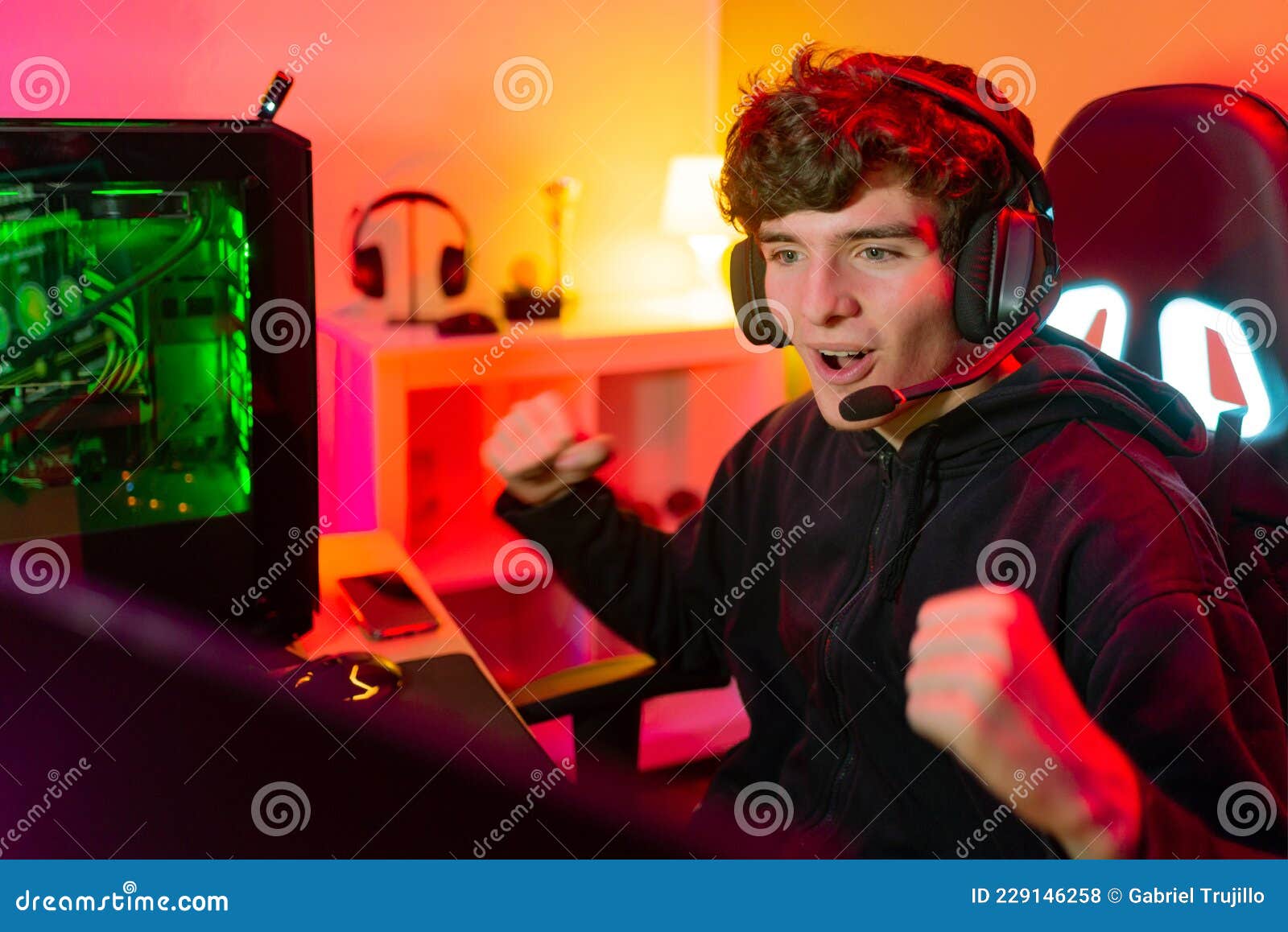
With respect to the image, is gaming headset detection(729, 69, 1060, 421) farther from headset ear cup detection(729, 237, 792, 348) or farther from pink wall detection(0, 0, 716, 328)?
pink wall detection(0, 0, 716, 328)

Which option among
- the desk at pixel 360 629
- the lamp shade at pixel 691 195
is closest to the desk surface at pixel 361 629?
the desk at pixel 360 629

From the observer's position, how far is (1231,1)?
1.21 meters

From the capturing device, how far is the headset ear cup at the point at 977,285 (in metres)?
1.01

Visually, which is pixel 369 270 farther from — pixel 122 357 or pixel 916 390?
pixel 916 390

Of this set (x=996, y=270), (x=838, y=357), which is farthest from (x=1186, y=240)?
(x=838, y=357)

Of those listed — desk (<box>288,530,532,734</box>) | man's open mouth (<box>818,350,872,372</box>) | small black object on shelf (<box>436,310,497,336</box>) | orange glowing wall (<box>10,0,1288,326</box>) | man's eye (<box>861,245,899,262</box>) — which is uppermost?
orange glowing wall (<box>10,0,1288,326</box>)

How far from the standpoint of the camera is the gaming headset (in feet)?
3.16

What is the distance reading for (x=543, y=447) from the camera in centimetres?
111

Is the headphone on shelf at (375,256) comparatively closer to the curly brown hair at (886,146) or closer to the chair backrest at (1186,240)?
the curly brown hair at (886,146)

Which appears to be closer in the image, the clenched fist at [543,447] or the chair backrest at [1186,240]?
the chair backrest at [1186,240]

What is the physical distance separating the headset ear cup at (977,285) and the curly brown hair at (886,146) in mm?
26

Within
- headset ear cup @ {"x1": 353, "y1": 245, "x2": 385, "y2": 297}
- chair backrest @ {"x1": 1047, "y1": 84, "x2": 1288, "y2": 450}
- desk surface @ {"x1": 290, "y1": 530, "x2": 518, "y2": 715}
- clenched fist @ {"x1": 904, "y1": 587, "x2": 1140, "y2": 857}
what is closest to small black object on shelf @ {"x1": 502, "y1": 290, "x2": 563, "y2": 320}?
headset ear cup @ {"x1": 353, "y1": 245, "x2": 385, "y2": 297}

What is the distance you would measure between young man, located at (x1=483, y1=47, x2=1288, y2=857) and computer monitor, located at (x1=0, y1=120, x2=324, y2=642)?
0.22 meters

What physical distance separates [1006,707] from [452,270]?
1616 millimetres
